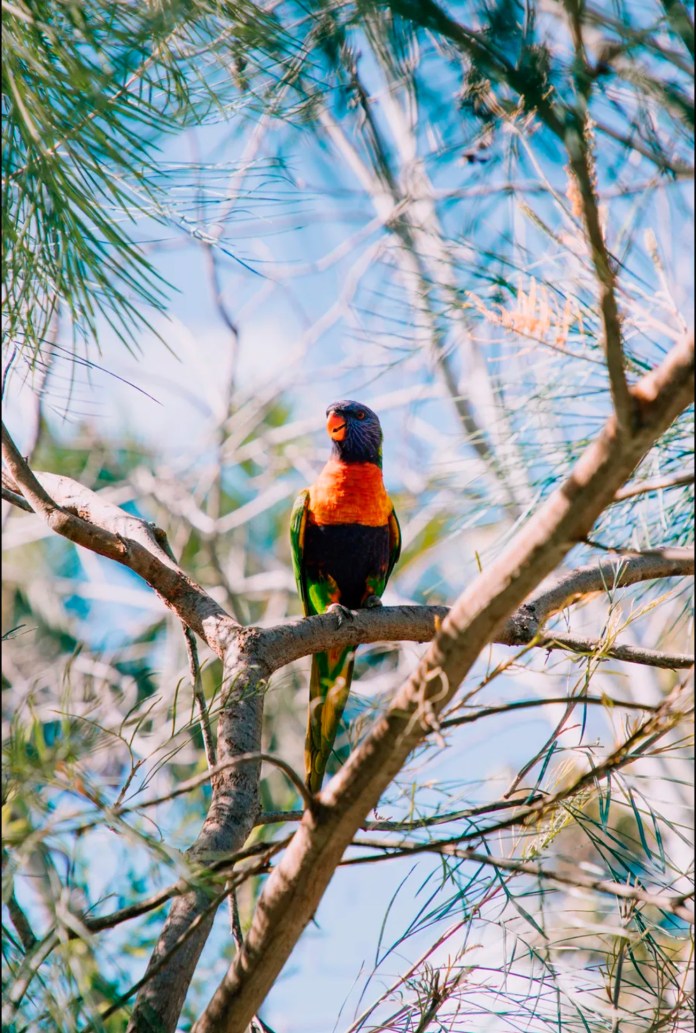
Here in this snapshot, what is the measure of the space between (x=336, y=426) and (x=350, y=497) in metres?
0.33

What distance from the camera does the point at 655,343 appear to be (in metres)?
1.94

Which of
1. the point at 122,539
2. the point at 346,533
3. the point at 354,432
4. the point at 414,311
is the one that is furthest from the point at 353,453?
the point at 122,539

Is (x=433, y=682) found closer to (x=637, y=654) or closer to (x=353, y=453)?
(x=637, y=654)

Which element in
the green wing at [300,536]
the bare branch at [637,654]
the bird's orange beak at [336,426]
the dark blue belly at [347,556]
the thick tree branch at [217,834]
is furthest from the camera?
the bird's orange beak at [336,426]

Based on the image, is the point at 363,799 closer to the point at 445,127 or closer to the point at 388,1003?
the point at 388,1003

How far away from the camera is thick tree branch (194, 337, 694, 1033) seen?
84 centimetres

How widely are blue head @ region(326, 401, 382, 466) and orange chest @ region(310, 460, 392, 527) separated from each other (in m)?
0.04

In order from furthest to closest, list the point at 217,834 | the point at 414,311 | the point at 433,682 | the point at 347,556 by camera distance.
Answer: the point at 347,556 < the point at 414,311 < the point at 217,834 < the point at 433,682

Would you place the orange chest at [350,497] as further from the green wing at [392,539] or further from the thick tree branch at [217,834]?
the thick tree branch at [217,834]

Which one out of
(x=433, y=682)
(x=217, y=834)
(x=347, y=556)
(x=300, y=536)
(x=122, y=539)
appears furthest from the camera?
(x=300, y=536)

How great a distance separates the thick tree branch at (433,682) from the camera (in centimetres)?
84

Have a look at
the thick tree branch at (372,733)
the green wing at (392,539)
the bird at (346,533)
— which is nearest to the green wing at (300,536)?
the bird at (346,533)

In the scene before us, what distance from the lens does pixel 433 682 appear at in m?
0.92

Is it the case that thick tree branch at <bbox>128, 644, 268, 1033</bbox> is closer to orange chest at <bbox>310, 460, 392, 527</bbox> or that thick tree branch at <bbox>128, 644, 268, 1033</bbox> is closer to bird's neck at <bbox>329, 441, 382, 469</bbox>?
orange chest at <bbox>310, 460, 392, 527</bbox>
